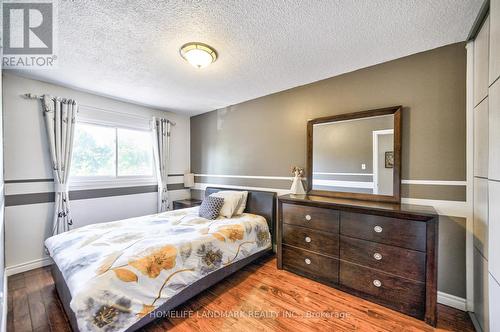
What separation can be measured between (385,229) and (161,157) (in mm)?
3515

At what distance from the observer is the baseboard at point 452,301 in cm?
177

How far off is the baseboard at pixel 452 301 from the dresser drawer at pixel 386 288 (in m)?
0.45

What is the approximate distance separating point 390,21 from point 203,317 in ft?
9.25

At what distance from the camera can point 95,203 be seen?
120 inches

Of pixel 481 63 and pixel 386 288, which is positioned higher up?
pixel 481 63

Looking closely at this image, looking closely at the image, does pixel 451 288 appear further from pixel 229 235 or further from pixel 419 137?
pixel 229 235

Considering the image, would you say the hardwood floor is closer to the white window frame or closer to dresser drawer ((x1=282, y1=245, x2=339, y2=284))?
dresser drawer ((x1=282, y1=245, x2=339, y2=284))

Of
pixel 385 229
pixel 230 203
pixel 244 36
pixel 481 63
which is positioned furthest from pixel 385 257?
pixel 244 36

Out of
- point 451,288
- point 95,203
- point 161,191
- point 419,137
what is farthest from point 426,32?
point 95,203

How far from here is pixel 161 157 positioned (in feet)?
12.3

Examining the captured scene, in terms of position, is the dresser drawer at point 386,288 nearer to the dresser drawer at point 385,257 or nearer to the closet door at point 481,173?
the dresser drawer at point 385,257

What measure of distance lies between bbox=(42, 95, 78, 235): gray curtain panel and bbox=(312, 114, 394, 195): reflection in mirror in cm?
326

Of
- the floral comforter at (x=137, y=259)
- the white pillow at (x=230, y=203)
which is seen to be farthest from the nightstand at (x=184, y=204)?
the floral comforter at (x=137, y=259)

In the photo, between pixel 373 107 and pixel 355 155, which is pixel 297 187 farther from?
pixel 373 107
